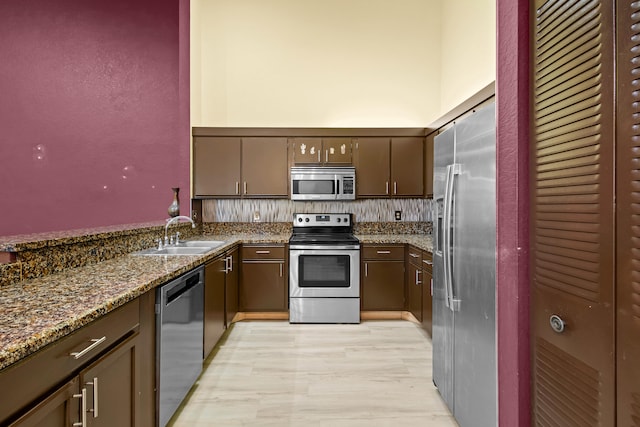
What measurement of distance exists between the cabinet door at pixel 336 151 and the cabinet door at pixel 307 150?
0.06m

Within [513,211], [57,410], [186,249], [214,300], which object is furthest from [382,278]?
[57,410]

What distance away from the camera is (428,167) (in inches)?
162

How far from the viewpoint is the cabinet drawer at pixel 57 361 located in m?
0.91

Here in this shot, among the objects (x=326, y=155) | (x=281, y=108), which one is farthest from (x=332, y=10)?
(x=326, y=155)

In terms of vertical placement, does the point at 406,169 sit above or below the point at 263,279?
above

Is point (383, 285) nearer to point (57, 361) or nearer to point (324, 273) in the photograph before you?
point (324, 273)

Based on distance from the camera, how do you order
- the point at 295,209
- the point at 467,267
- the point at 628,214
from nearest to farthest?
the point at 628,214 < the point at 467,267 < the point at 295,209

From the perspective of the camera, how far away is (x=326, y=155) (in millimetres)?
4188

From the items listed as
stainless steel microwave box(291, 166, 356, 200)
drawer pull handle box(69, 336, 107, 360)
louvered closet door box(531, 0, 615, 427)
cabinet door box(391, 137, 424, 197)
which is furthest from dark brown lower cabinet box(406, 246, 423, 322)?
drawer pull handle box(69, 336, 107, 360)

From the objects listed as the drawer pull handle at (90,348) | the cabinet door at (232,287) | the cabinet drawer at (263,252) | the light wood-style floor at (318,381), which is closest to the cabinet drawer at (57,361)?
the drawer pull handle at (90,348)

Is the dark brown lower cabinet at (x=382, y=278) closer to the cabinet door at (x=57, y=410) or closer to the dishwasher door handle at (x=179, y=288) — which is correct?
the dishwasher door handle at (x=179, y=288)

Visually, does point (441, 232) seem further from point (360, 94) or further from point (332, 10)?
point (332, 10)

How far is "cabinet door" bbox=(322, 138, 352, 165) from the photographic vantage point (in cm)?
419

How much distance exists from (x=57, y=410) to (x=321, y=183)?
3.29m
